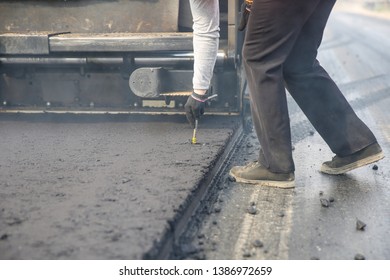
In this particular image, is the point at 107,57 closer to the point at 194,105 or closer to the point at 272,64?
the point at 194,105

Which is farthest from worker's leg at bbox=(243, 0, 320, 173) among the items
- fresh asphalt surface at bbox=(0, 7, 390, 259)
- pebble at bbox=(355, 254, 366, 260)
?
pebble at bbox=(355, 254, 366, 260)

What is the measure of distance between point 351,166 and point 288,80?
724 millimetres

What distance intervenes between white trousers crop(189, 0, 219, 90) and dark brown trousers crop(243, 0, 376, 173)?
0.48 m

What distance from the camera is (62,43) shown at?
4762 millimetres

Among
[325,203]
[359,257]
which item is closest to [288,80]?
[325,203]

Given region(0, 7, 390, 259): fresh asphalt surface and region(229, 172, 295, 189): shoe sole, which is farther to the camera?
region(229, 172, 295, 189): shoe sole

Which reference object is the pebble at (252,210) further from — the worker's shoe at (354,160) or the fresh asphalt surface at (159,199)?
the worker's shoe at (354,160)

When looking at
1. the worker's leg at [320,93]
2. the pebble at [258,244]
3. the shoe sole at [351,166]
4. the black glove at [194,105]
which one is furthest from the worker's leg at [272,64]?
the pebble at [258,244]

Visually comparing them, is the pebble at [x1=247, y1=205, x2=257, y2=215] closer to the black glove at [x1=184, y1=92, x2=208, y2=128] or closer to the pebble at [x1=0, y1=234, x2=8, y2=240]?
the black glove at [x1=184, y1=92, x2=208, y2=128]

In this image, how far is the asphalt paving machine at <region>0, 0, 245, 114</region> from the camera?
4691mm

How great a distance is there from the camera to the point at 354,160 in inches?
146

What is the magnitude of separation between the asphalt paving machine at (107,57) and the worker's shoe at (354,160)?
4.41 ft
